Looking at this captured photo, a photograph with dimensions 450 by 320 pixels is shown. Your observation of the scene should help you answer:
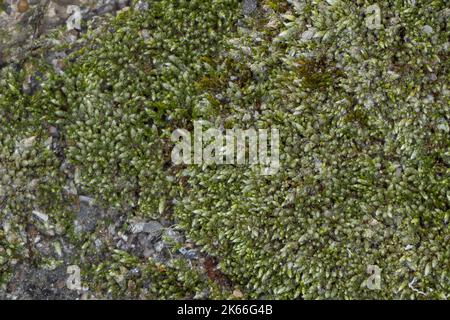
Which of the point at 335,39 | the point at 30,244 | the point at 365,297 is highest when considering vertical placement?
the point at 335,39

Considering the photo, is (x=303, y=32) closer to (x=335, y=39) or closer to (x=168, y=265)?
(x=335, y=39)

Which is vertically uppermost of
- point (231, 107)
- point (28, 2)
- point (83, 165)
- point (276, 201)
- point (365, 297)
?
point (28, 2)

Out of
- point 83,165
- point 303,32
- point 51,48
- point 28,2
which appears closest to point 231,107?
point 303,32

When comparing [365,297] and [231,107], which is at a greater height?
[231,107]

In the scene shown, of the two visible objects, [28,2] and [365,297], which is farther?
[28,2]

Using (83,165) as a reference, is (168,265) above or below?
below

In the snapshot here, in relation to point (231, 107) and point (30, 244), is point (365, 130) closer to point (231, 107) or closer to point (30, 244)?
point (231, 107)

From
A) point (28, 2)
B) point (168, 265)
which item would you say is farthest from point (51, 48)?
point (168, 265)

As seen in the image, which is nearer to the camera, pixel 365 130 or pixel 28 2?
pixel 365 130
